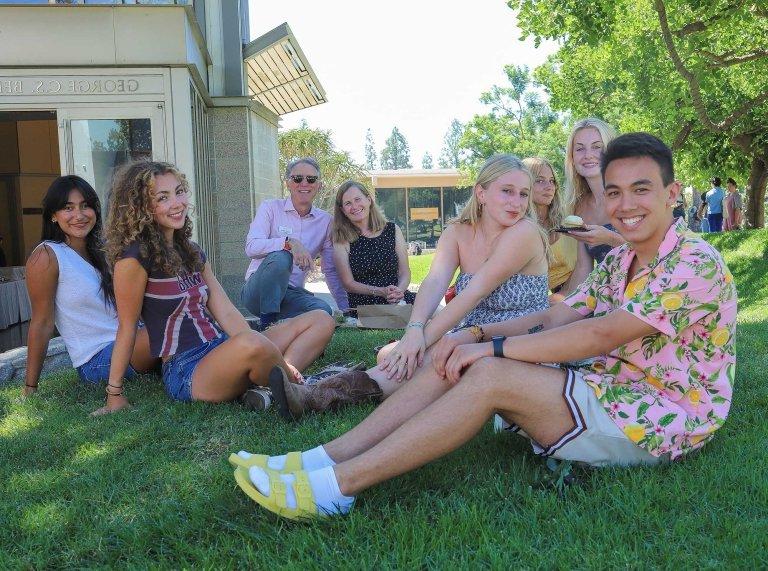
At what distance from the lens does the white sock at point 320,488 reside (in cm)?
249

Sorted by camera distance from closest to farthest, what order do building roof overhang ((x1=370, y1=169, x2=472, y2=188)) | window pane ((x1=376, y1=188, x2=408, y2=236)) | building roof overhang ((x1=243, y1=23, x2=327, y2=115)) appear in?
building roof overhang ((x1=243, y1=23, x2=327, y2=115)), building roof overhang ((x1=370, y1=169, x2=472, y2=188)), window pane ((x1=376, y1=188, x2=408, y2=236))

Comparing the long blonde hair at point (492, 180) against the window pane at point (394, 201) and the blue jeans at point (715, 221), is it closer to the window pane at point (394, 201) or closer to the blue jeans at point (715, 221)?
the blue jeans at point (715, 221)

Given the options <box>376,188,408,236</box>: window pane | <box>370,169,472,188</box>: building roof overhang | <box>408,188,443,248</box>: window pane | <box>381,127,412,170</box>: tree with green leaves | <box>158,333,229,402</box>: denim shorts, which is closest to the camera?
<box>158,333,229,402</box>: denim shorts

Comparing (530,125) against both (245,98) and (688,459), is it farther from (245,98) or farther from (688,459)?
(688,459)

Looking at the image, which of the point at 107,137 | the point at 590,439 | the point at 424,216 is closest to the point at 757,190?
the point at 107,137

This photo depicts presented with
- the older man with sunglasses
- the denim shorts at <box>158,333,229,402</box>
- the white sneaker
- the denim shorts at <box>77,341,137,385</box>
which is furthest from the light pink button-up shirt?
the white sneaker

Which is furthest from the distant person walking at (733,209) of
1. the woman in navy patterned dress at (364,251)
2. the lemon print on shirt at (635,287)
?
the lemon print on shirt at (635,287)

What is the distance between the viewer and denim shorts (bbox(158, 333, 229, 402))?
168 inches

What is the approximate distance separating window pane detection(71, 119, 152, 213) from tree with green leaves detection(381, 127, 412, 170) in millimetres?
121776

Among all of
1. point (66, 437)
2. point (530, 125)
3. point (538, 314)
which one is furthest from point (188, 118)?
point (530, 125)

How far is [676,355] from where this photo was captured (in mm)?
2701

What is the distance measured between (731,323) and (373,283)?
453cm

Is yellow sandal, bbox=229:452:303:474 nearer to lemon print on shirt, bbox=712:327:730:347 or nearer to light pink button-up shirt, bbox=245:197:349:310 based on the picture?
lemon print on shirt, bbox=712:327:730:347

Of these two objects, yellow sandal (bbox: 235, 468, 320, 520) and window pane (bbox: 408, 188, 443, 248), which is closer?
yellow sandal (bbox: 235, 468, 320, 520)
